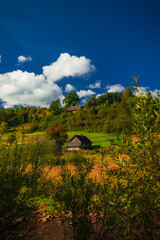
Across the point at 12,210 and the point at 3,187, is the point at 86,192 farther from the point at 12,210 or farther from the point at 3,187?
the point at 3,187

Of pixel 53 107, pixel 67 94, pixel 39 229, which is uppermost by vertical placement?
pixel 67 94

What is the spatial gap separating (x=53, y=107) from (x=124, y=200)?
321 feet

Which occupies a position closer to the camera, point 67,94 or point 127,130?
point 127,130

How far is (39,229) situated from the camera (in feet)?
20.8

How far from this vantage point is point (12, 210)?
2988 millimetres

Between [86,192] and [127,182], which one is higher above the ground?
[127,182]

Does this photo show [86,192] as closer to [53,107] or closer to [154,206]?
[154,206]

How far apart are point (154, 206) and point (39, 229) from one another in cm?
607

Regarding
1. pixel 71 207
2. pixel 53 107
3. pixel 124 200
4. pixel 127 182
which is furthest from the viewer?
pixel 53 107

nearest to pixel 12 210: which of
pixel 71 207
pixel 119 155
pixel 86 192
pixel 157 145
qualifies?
pixel 71 207

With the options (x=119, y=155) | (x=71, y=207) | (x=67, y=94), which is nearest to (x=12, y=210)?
(x=71, y=207)

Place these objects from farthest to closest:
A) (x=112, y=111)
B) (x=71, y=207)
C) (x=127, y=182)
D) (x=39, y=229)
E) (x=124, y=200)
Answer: (x=112, y=111)
(x=39, y=229)
(x=71, y=207)
(x=127, y=182)
(x=124, y=200)

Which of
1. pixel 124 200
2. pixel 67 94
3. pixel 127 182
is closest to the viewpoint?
pixel 124 200

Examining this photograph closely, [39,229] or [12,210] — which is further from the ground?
[12,210]
